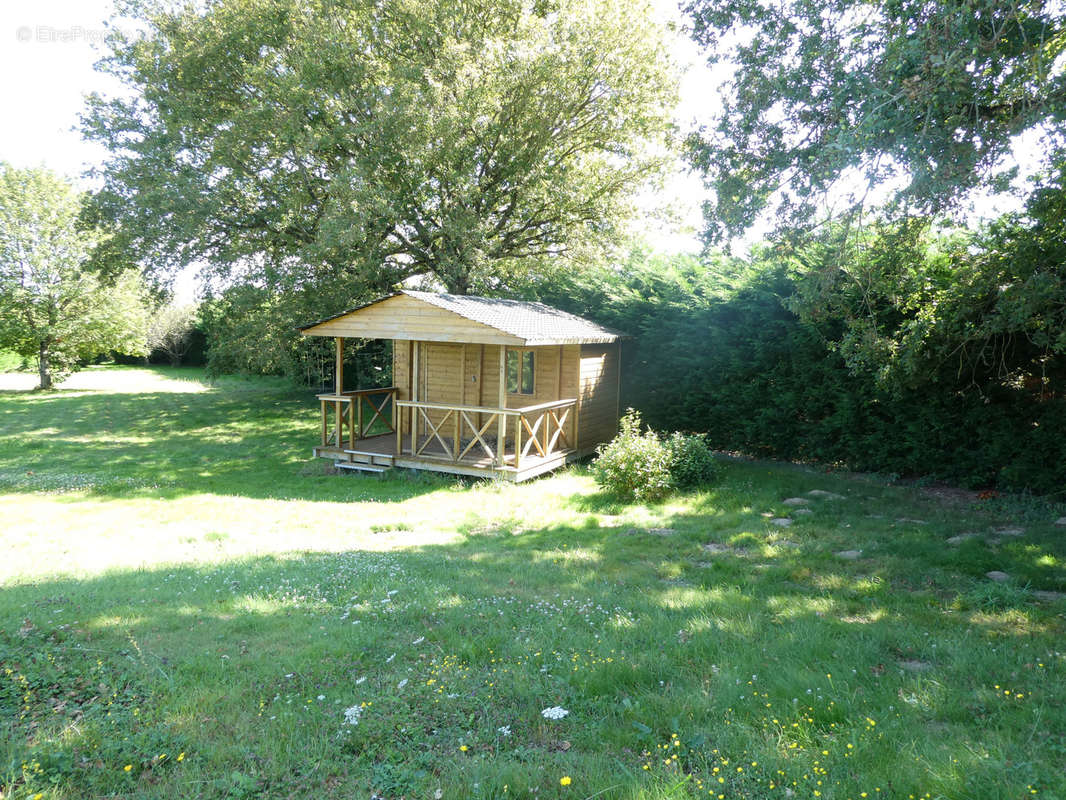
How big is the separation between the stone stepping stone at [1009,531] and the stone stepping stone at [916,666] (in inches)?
180

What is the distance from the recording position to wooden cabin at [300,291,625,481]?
1155 cm

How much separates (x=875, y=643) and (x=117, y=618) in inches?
219

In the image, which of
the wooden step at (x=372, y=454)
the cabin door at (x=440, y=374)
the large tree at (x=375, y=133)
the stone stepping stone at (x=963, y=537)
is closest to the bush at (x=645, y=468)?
the stone stepping stone at (x=963, y=537)

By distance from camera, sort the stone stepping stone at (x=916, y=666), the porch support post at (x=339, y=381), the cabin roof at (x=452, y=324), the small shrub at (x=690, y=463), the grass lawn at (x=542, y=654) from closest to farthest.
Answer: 1. the grass lawn at (x=542, y=654)
2. the stone stepping stone at (x=916, y=666)
3. the small shrub at (x=690, y=463)
4. the cabin roof at (x=452, y=324)
5. the porch support post at (x=339, y=381)

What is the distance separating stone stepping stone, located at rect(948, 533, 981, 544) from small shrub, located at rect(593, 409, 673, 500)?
3.80m

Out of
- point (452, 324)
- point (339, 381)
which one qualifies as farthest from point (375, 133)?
point (452, 324)

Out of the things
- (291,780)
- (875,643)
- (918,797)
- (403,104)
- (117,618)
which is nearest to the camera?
(918,797)

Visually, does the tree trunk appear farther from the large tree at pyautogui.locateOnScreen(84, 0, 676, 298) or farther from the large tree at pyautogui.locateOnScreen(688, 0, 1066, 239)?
the large tree at pyautogui.locateOnScreen(688, 0, 1066, 239)

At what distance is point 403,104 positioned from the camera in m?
15.1

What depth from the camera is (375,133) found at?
1579cm

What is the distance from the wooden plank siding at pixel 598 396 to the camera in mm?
13961

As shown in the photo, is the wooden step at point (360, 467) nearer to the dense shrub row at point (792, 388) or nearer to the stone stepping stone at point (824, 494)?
the dense shrub row at point (792, 388)

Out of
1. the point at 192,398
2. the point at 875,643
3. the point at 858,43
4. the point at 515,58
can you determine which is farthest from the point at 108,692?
the point at 192,398

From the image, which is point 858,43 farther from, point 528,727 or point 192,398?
point 192,398
